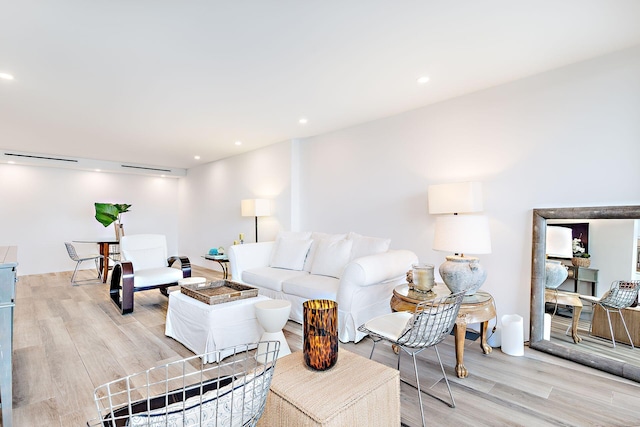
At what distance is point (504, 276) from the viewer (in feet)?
10.0

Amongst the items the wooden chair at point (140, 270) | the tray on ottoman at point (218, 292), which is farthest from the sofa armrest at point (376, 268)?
the wooden chair at point (140, 270)

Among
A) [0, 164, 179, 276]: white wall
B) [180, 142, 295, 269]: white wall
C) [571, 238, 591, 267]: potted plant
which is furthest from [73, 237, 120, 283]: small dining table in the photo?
[571, 238, 591, 267]: potted plant

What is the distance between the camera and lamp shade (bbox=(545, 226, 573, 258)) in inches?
106

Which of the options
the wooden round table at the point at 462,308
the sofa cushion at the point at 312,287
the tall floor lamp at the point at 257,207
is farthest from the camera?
the tall floor lamp at the point at 257,207

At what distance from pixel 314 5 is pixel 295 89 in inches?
49.8

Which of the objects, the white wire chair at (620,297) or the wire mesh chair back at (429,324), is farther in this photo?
the white wire chair at (620,297)

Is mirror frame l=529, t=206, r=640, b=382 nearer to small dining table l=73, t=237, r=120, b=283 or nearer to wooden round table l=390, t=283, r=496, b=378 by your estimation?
wooden round table l=390, t=283, r=496, b=378

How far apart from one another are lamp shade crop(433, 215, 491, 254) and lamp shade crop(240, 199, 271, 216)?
11.1 feet

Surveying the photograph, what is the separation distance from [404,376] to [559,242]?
70.3 inches

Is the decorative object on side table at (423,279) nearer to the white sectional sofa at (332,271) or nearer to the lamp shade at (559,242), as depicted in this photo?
the white sectional sofa at (332,271)

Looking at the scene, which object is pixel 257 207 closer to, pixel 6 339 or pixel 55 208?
pixel 6 339

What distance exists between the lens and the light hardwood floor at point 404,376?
6.11 feet

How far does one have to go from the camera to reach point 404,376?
2309 millimetres

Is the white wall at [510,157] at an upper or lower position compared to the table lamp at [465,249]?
upper
